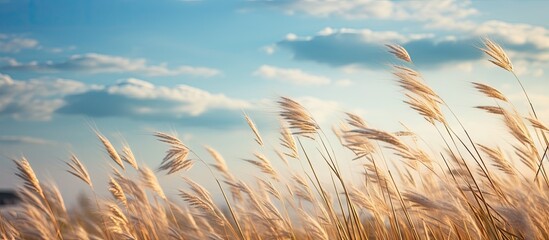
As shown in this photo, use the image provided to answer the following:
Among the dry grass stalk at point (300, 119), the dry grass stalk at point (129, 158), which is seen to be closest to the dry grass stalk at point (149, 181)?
the dry grass stalk at point (129, 158)

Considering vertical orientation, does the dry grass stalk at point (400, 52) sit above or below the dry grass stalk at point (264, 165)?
above

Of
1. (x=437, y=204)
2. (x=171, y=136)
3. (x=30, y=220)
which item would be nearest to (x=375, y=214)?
(x=171, y=136)

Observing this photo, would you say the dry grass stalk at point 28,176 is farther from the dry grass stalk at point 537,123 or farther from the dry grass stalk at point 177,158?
the dry grass stalk at point 537,123

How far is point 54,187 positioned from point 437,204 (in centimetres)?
366

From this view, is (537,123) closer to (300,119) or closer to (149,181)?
(300,119)

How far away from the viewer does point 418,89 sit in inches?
123

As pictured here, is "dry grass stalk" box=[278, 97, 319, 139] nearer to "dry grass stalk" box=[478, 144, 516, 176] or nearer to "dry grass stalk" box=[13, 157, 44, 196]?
"dry grass stalk" box=[478, 144, 516, 176]

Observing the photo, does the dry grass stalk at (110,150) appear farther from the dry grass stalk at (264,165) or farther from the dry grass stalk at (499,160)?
the dry grass stalk at (499,160)

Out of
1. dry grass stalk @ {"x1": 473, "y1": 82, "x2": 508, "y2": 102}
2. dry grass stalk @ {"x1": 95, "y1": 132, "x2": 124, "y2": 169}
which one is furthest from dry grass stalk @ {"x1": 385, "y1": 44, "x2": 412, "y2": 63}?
dry grass stalk @ {"x1": 95, "y1": 132, "x2": 124, "y2": 169}

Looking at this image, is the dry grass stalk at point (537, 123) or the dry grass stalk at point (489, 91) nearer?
the dry grass stalk at point (537, 123)

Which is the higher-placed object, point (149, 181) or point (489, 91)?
point (489, 91)

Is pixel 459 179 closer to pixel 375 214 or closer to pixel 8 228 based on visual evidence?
pixel 375 214

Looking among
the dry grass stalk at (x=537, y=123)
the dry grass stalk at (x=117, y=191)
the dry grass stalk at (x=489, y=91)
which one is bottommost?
the dry grass stalk at (x=117, y=191)

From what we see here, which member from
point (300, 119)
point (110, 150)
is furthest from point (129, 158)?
point (300, 119)
